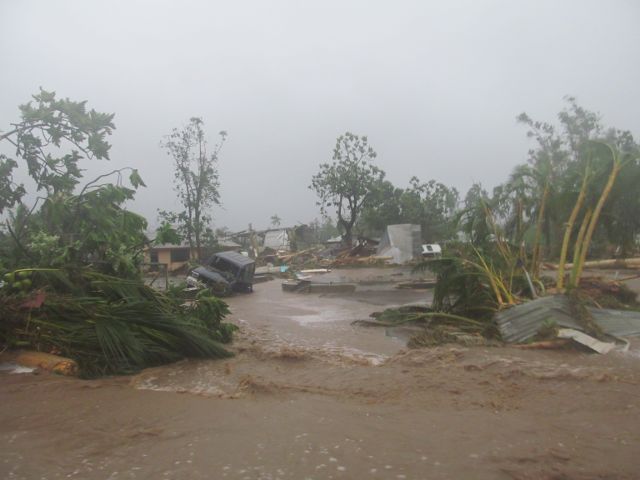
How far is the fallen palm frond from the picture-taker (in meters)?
5.68

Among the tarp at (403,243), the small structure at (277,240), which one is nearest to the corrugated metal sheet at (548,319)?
the tarp at (403,243)

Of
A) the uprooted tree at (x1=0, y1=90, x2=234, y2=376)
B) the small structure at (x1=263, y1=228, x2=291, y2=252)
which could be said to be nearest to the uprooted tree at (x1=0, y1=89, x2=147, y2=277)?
the uprooted tree at (x1=0, y1=90, x2=234, y2=376)

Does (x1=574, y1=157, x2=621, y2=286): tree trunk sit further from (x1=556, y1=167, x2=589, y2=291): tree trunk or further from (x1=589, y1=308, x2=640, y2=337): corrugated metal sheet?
(x1=589, y1=308, x2=640, y2=337): corrugated metal sheet

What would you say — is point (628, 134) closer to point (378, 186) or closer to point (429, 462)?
point (378, 186)

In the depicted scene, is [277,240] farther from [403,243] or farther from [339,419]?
[339,419]

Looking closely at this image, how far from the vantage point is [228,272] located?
1952 cm

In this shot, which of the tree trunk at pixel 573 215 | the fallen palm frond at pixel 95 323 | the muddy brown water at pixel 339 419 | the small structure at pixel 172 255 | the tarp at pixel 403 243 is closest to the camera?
the muddy brown water at pixel 339 419

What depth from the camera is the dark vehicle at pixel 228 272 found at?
731 inches

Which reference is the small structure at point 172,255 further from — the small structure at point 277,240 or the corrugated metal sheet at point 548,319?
the corrugated metal sheet at point 548,319

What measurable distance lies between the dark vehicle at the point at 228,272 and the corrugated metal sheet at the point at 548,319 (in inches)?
478

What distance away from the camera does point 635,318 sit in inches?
325

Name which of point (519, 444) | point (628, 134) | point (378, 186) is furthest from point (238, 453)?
point (628, 134)

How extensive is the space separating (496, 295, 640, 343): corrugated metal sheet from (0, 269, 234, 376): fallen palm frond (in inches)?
187

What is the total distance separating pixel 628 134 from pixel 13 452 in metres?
40.4
